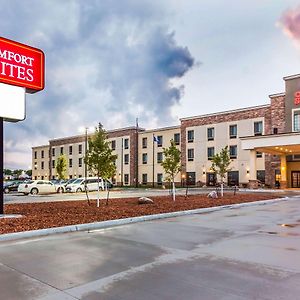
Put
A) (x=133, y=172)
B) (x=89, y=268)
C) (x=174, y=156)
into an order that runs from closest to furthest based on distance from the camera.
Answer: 1. (x=89, y=268)
2. (x=174, y=156)
3. (x=133, y=172)

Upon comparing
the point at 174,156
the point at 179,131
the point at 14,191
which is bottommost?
the point at 14,191

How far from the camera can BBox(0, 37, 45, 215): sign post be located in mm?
13281

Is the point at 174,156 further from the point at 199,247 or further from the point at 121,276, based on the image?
the point at 121,276

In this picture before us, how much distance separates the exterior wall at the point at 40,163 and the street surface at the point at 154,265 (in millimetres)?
80504

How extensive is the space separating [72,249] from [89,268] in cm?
176

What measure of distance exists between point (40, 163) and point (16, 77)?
79.2m

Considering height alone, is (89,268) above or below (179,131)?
below

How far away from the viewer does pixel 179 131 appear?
2296 inches

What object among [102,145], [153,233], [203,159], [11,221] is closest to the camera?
[153,233]

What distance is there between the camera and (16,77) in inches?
536

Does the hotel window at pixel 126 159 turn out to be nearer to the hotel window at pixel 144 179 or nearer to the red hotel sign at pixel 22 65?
the hotel window at pixel 144 179

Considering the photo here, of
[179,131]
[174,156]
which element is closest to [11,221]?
[174,156]

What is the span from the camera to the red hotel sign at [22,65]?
13289mm

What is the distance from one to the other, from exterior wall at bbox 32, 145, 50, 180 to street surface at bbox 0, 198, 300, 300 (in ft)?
264
